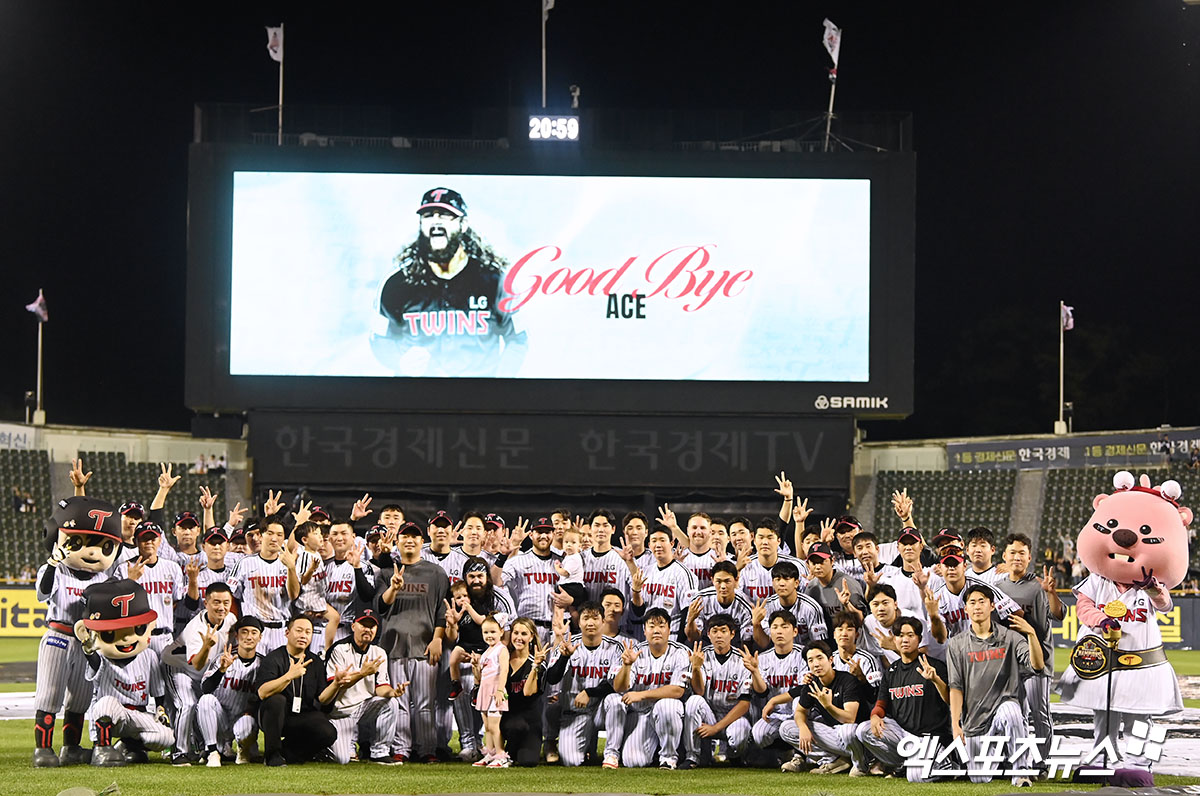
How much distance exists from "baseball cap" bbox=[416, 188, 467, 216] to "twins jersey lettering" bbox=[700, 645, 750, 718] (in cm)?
1794

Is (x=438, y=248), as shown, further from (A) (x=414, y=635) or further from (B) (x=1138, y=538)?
(B) (x=1138, y=538)

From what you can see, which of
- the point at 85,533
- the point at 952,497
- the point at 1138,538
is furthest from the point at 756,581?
the point at 952,497

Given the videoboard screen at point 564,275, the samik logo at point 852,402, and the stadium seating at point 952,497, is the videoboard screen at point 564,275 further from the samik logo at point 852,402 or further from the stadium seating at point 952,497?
the stadium seating at point 952,497

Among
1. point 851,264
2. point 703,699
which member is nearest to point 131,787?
point 703,699

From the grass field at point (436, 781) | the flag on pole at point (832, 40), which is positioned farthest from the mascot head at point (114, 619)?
the flag on pole at point (832, 40)

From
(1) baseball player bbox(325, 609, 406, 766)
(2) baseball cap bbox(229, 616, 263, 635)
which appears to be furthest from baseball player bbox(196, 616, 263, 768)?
(1) baseball player bbox(325, 609, 406, 766)

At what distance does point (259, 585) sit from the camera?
12219 mm

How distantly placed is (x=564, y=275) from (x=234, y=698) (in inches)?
705

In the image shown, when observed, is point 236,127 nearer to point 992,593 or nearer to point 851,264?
point 851,264

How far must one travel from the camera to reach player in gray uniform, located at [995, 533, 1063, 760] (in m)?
11.1

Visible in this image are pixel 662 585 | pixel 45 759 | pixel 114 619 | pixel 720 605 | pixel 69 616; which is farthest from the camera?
pixel 662 585

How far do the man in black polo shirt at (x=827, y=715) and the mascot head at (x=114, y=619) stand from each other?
16.0 feet

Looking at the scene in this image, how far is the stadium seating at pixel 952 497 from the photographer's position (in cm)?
3569

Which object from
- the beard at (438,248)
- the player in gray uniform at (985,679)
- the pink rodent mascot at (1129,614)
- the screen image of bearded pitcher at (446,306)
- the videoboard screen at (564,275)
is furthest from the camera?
the beard at (438,248)
